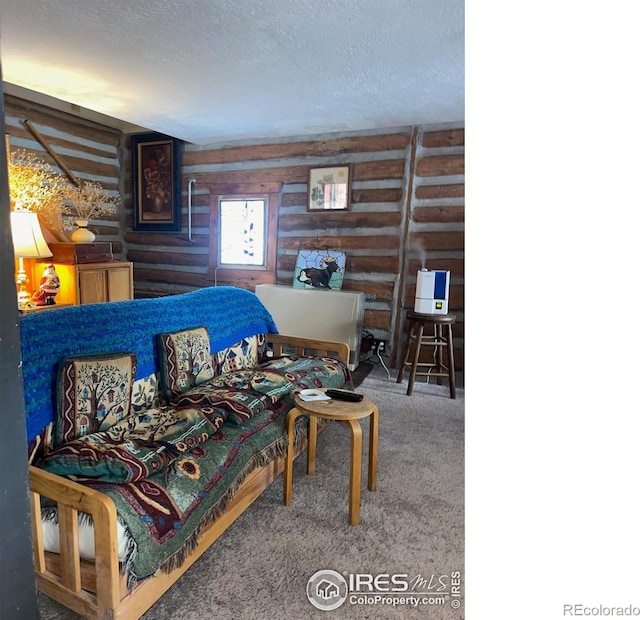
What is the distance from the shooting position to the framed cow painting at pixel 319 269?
16.2 feet

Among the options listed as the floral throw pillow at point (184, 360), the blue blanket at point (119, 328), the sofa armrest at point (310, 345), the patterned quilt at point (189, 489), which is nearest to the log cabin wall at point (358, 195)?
the sofa armrest at point (310, 345)

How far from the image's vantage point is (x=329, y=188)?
492 cm

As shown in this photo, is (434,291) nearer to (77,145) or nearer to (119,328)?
(119,328)

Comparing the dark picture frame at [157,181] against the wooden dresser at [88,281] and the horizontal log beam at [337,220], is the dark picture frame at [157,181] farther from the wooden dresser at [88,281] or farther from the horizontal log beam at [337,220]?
the horizontal log beam at [337,220]

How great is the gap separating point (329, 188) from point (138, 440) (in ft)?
12.1

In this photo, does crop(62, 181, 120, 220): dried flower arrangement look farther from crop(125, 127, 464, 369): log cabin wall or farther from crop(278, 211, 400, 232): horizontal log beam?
crop(278, 211, 400, 232): horizontal log beam

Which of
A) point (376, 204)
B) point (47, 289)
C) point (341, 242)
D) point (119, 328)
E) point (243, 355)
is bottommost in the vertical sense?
point (243, 355)

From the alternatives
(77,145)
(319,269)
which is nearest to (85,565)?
(319,269)

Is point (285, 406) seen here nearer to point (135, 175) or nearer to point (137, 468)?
point (137, 468)

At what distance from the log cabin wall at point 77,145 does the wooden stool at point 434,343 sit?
3.64m

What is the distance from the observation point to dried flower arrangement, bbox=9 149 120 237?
4.21 m

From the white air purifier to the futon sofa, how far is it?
4.59 ft

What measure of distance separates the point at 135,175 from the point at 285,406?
4.73 metres
